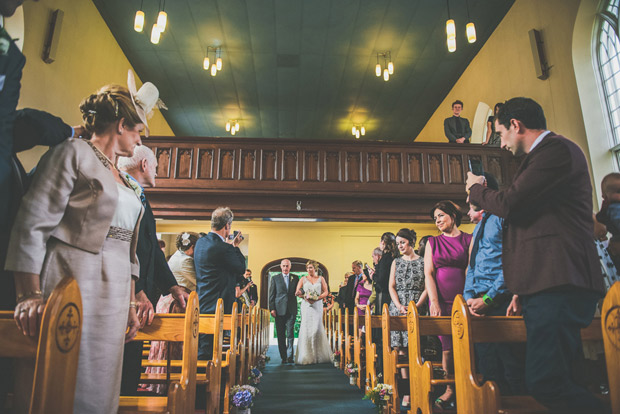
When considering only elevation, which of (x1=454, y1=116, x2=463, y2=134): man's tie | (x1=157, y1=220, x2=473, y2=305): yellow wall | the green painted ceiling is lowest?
(x1=157, y1=220, x2=473, y2=305): yellow wall

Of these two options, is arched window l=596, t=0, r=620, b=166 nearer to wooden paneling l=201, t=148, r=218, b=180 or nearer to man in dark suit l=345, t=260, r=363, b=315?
man in dark suit l=345, t=260, r=363, b=315

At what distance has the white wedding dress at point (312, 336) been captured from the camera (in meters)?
7.52

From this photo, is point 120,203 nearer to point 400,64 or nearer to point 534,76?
point 534,76

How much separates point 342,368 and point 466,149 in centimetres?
476

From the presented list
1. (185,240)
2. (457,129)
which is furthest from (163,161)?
(457,129)

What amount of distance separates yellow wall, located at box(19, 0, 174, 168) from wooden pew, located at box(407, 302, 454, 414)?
6.36 meters

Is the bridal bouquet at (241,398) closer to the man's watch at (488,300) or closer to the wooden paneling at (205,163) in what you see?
the man's watch at (488,300)

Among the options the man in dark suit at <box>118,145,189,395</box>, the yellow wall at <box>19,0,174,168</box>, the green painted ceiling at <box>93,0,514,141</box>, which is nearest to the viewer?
the man in dark suit at <box>118,145,189,395</box>

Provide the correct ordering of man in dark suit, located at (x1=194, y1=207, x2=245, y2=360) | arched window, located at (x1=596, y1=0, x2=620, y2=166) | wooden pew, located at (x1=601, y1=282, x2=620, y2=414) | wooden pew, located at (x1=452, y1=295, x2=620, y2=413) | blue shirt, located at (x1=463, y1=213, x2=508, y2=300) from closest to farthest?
wooden pew, located at (x1=601, y1=282, x2=620, y2=414)
wooden pew, located at (x1=452, y1=295, x2=620, y2=413)
blue shirt, located at (x1=463, y1=213, x2=508, y2=300)
man in dark suit, located at (x1=194, y1=207, x2=245, y2=360)
arched window, located at (x1=596, y1=0, x2=620, y2=166)

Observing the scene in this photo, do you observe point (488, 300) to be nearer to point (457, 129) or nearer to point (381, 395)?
point (381, 395)

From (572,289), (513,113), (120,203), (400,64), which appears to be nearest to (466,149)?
(400,64)

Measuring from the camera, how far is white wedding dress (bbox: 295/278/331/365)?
296 inches

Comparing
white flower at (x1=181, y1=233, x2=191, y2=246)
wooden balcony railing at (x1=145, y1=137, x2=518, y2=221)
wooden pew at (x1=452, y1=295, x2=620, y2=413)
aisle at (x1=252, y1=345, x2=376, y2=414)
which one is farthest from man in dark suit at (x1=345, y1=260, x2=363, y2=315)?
wooden pew at (x1=452, y1=295, x2=620, y2=413)

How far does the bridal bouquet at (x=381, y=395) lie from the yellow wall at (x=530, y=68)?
5123mm
